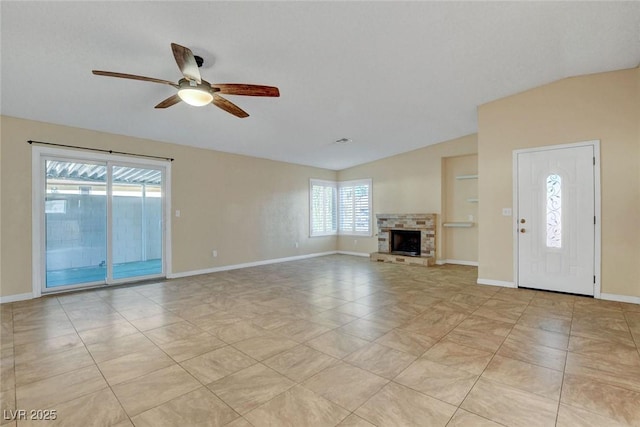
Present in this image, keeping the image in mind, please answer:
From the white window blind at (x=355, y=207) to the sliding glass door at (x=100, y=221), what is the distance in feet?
16.6

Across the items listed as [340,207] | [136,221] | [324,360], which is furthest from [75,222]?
[340,207]

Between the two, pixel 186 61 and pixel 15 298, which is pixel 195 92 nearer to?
pixel 186 61

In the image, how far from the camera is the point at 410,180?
7.49 metres

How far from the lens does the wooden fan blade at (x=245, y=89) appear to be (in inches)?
112

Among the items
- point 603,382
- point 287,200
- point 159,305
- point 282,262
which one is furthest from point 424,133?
point 159,305

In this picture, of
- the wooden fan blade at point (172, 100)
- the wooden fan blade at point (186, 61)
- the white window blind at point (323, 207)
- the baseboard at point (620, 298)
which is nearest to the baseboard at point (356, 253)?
the white window blind at point (323, 207)

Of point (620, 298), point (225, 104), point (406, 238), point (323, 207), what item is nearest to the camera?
point (225, 104)

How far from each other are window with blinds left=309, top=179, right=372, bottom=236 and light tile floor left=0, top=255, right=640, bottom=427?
4277 mm

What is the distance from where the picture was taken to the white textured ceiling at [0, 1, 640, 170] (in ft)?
8.51

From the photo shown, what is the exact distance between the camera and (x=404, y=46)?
125 inches

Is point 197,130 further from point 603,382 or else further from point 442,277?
point 603,382

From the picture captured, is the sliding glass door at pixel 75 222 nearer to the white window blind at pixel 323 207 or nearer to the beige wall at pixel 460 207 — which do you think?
the white window blind at pixel 323 207

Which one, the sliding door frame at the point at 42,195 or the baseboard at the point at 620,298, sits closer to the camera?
the baseboard at the point at 620,298

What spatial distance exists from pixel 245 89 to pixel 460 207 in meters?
5.83
